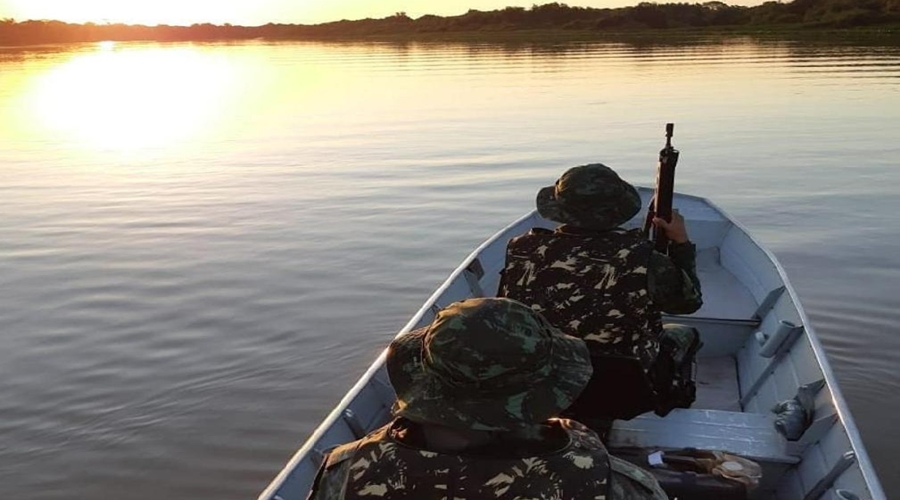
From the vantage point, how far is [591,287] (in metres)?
4.48

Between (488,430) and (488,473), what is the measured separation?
0.42ft

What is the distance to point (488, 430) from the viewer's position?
2.41m

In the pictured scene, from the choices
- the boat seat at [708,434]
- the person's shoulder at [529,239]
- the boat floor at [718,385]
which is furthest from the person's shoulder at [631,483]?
the boat floor at [718,385]

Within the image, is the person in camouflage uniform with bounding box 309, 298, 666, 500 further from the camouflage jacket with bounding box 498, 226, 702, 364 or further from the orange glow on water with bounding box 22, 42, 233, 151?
the orange glow on water with bounding box 22, 42, 233, 151

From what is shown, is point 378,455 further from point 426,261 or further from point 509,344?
point 426,261

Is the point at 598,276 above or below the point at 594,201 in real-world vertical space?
below

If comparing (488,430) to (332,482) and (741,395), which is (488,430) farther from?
(741,395)

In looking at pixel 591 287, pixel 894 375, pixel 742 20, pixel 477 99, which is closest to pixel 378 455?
pixel 591 287

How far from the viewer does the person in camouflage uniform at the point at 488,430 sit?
241 cm

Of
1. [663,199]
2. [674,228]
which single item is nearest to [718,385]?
[663,199]

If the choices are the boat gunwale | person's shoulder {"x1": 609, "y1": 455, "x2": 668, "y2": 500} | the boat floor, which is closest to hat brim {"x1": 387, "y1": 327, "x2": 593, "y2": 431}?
person's shoulder {"x1": 609, "y1": 455, "x2": 668, "y2": 500}

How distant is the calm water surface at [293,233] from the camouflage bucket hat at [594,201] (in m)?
3.51

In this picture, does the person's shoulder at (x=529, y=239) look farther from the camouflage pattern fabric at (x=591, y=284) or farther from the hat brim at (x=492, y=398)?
the hat brim at (x=492, y=398)

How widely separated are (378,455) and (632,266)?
2307mm
